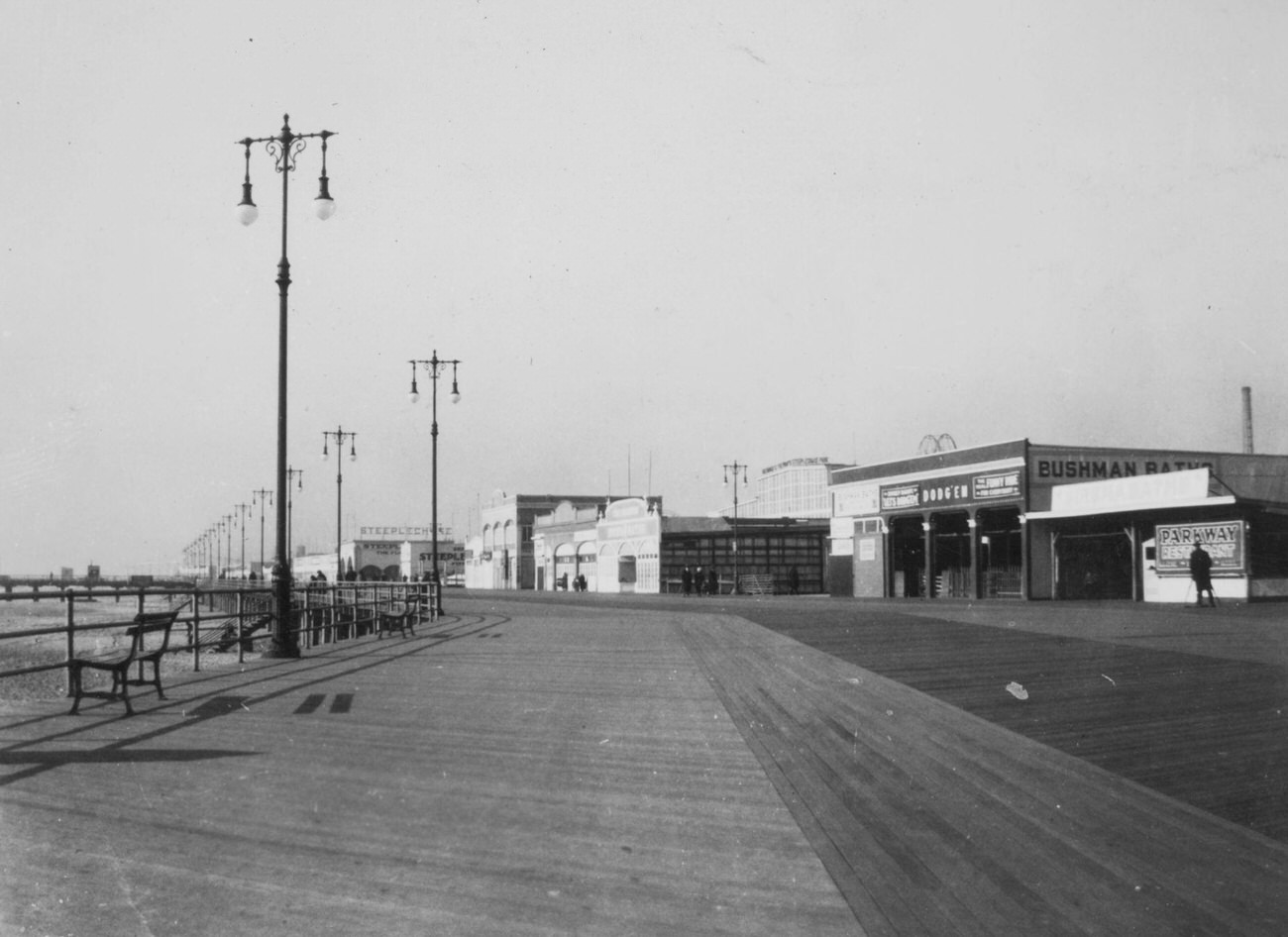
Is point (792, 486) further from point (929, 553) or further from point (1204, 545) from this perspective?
point (1204, 545)

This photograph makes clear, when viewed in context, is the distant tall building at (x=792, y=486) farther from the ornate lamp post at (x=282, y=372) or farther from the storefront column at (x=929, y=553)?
the ornate lamp post at (x=282, y=372)

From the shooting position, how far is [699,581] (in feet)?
187

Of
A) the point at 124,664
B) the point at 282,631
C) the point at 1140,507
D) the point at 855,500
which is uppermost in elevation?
the point at 855,500

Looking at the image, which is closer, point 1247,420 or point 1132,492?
point 1132,492

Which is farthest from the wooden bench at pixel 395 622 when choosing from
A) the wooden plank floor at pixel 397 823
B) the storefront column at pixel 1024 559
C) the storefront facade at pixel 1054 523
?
the storefront column at pixel 1024 559

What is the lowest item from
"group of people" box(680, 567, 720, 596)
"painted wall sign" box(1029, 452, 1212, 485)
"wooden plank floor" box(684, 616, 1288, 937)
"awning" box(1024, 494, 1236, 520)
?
"group of people" box(680, 567, 720, 596)

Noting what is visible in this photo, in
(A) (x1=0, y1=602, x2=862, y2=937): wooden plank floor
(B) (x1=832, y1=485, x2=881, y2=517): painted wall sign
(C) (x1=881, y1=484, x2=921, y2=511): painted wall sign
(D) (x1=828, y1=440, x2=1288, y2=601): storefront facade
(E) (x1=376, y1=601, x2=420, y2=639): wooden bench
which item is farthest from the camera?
(B) (x1=832, y1=485, x2=881, y2=517): painted wall sign

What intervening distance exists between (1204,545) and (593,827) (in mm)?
27552

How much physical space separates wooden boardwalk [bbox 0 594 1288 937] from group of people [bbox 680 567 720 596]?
44538mm

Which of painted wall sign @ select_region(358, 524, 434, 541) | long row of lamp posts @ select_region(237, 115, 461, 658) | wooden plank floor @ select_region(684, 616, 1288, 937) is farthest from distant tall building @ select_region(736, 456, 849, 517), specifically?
wooden plank floor @ select_region(684, 616, 1288, 937)

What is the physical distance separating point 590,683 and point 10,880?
7920mm

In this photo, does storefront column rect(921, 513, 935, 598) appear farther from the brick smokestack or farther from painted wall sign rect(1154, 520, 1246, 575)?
the brick smokestack

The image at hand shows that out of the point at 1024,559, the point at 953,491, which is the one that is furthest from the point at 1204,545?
the point at 953,491

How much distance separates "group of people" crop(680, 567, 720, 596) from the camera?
179ft
